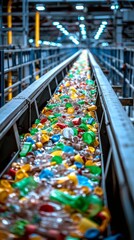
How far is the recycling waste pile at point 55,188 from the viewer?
1.62 metres

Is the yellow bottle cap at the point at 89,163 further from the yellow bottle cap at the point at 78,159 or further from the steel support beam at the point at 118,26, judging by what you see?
Answer: the steel support beam at the point at 118,26

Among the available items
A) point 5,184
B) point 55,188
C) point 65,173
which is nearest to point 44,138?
point 65,173

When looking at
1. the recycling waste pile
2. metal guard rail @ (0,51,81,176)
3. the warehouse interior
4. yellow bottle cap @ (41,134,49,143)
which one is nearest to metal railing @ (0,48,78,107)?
the warehouse interior

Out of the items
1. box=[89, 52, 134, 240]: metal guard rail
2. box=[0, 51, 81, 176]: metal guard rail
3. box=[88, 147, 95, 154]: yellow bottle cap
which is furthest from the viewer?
box=[88, 147, 95, 154]: yellow bottle cap

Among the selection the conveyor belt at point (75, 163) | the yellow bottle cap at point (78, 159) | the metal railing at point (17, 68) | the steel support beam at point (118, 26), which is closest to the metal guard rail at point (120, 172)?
A: the conveyor belt at point (75, 163)

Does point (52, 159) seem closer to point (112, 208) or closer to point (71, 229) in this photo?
point (112, 208)

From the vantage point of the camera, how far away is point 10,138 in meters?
3.07

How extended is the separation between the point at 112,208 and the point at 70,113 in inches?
98.8

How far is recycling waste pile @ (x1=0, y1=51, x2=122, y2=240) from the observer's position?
5.32ft

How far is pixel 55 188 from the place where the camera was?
2.06m

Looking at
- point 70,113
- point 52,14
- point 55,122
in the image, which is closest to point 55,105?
point 70,113

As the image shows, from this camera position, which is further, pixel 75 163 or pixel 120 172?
pixel 75 163

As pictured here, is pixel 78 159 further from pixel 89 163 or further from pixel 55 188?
pixel 55 188

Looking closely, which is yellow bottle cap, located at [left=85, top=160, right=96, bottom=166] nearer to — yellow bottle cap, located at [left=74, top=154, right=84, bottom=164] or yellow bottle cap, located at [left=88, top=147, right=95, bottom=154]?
yellow bottle cap, located at [left=74, top=154, right=84, bottom=164]
